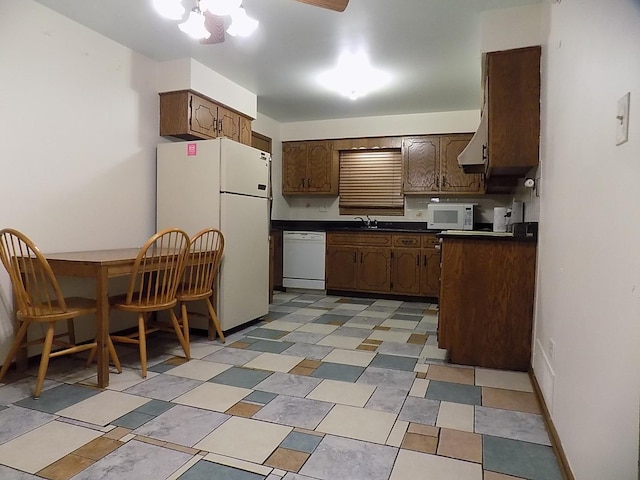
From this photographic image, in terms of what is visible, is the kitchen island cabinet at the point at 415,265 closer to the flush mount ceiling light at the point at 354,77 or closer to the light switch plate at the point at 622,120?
the flush mount ceiling light at the point at 354,77

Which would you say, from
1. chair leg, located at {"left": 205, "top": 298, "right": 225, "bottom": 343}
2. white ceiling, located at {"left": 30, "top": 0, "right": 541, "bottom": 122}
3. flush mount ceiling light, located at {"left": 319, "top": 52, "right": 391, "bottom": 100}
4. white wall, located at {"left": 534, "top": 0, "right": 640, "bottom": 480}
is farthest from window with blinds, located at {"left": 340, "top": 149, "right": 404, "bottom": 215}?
white wall, located at {"left": 534, "top": 0, "right": 640, "bottom": 480}

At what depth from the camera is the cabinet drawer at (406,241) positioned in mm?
5250

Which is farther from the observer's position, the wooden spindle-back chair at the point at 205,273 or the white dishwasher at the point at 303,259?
the white dishwasher at the point at 303,259

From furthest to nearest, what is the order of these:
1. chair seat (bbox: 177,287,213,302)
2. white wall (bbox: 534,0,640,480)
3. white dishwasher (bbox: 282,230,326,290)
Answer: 1. white dishwasher (bbox: 282,230,326,290)
2. chair seat (bbox: 177,287,213,302)
3. white wall (bbox: 534,0,640,480)

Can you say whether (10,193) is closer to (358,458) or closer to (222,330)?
(222,330)

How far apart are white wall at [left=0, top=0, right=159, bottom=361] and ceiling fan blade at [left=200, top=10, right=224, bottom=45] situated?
1.32 metres

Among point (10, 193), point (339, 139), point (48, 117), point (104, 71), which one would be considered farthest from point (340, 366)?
point (339, 139)

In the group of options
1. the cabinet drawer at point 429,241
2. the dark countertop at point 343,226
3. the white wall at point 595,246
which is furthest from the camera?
the dark countertop at point 343,226

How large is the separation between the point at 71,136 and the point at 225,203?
1207mm

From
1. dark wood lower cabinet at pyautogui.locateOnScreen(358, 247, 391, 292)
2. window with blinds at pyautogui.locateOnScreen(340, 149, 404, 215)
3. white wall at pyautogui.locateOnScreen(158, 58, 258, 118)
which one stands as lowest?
dark wood lower cabinet at pyautogui.locateOnScreen(358, 247, 391, 292)

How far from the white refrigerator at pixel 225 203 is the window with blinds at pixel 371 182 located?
2261 mm

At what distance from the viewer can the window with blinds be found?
18.9 feet

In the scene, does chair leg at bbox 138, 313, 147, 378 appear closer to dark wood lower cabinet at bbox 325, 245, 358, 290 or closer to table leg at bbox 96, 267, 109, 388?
table leg at bbox 96, 267, 109, 388

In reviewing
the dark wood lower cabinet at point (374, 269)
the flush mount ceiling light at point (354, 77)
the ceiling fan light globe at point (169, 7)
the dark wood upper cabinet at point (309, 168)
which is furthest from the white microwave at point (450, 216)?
the ceiling fan light globe at point (169, 7)
